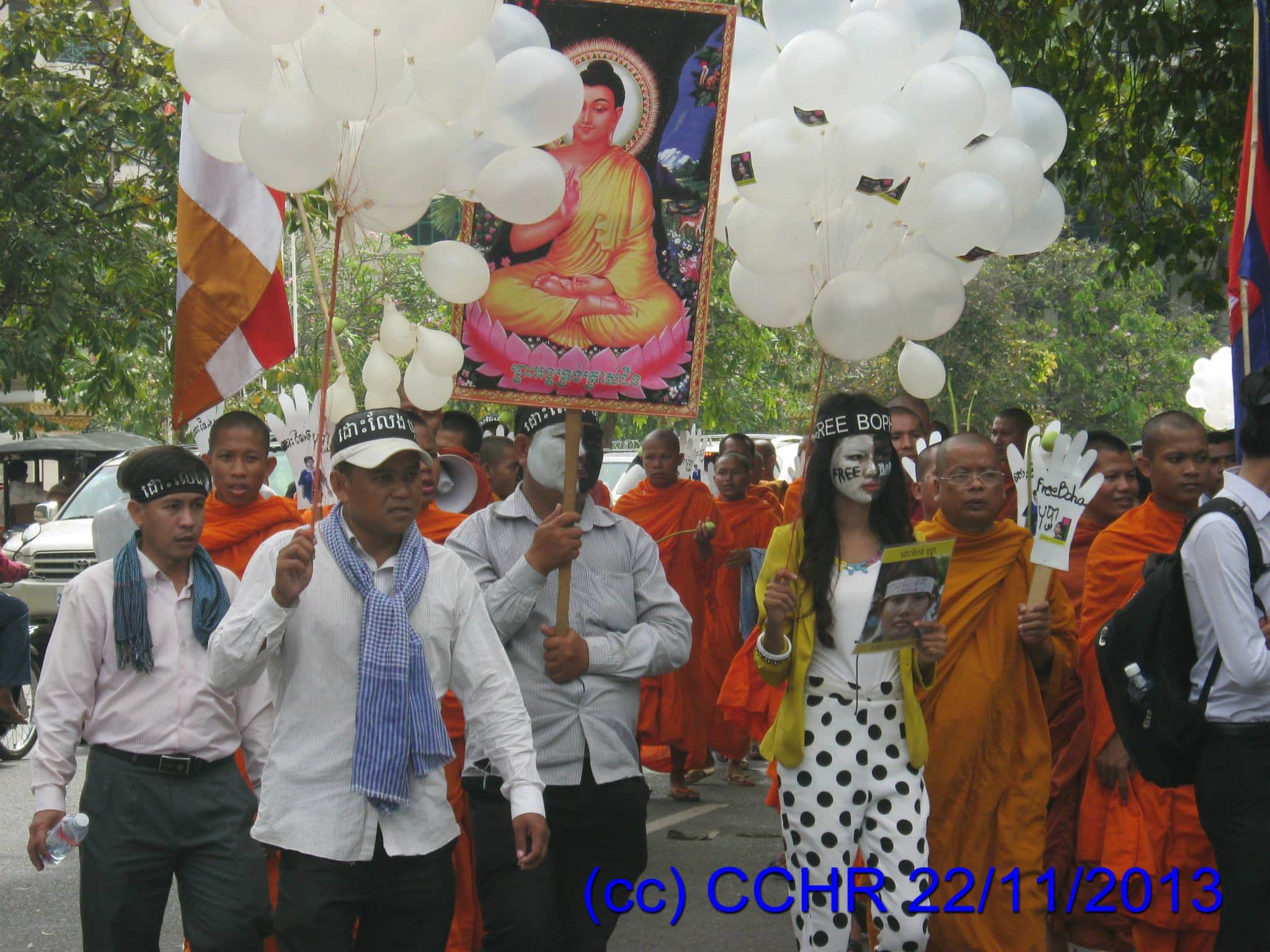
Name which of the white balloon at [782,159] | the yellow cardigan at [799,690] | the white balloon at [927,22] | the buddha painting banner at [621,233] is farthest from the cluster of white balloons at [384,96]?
the yellow cardigan at [799,690]

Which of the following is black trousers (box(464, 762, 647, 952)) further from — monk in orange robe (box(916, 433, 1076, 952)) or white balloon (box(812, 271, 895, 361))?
white balloon (box(812, 271, 895, 361))

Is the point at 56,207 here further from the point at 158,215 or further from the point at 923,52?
the point at 923,52

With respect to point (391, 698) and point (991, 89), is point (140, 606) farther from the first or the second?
point (991, 89)

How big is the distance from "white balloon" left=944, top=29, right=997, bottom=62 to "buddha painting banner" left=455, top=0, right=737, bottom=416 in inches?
43.8

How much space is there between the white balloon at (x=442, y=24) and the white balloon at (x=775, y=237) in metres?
1.42

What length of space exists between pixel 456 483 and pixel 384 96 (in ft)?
11.0

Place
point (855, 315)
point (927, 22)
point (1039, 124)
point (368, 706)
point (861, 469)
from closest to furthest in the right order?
point (368, 706)
point (861, 469)
point (855, 315)
point (927, 22)
point (1039, 124)

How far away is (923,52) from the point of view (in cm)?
542

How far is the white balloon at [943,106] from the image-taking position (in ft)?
16.5

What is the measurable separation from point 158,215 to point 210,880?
10.3m

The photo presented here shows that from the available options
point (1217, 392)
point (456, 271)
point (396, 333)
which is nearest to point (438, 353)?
point (396, 333)

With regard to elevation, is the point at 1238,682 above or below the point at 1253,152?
below

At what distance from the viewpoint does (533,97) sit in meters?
4.41

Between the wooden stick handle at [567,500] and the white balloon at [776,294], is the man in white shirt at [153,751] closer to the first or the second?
the wooden stick handle at [567,500]
